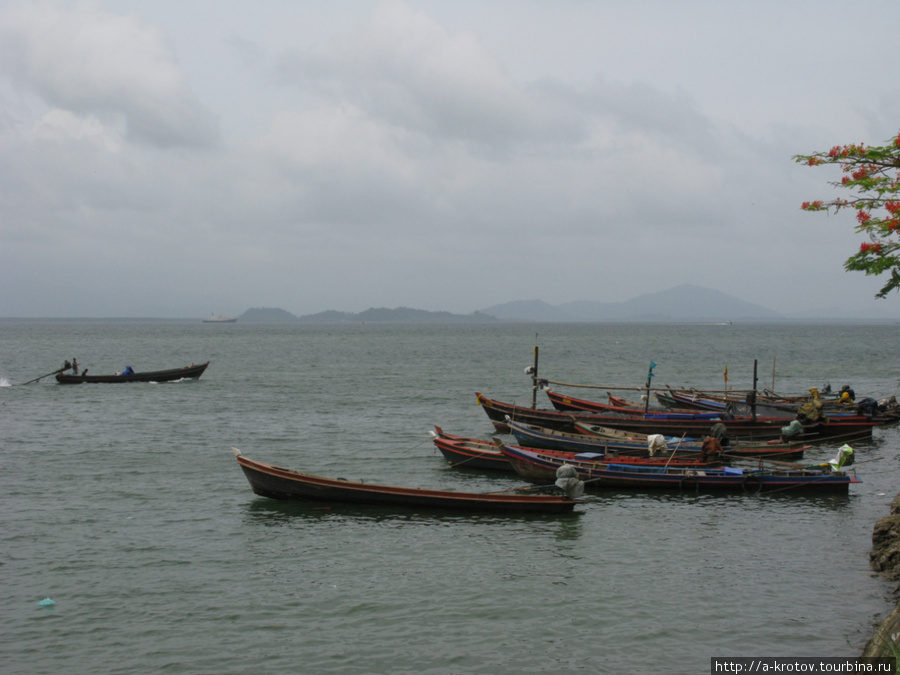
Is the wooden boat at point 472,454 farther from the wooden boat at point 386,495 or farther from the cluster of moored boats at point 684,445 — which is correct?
the wooden boat at point 386,495

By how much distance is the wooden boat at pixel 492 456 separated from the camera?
26.6 meters

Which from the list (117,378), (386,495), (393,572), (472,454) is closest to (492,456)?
(472,454)

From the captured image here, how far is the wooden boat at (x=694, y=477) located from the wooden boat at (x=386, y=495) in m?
2.45

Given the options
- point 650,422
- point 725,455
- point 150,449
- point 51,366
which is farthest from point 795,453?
point 51,366

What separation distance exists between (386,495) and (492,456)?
6.66 meters

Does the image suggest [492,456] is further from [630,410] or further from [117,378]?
[117,378]

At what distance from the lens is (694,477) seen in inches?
1001

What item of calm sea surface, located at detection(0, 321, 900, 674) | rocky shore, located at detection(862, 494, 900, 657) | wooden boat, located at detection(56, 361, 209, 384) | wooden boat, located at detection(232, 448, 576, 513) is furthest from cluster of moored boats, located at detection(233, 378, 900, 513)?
wooden boat, located at detection(56, 361, 209, 384)

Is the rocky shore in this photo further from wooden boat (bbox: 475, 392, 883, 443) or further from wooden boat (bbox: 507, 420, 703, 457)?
wooden boat (bbox: 475, 392, 883, 443)

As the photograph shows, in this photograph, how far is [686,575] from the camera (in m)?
17.9

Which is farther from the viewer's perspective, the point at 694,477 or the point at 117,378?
the point at 117,378

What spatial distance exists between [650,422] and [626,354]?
80324 millimetres

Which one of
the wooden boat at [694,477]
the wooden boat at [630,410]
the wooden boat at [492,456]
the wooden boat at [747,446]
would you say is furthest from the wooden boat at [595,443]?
the wooden boat at [630,410]

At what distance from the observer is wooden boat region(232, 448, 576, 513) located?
22547 mm
